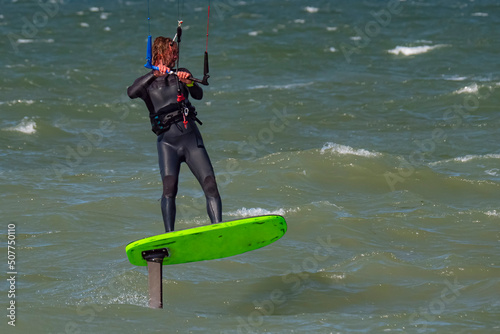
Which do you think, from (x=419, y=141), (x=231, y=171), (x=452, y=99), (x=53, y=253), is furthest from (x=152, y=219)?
(x=452, y=99)

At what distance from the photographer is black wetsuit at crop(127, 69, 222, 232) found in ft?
27.5

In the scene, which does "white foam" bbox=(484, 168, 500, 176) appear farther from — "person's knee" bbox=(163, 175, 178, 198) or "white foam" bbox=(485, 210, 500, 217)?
"person's knee" bbox=(163, 175, 178, 198)

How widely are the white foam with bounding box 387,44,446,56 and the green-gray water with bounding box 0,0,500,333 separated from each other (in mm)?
327

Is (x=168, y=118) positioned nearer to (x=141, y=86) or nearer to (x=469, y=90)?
A: (x=141, y=86)

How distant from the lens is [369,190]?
13.7m

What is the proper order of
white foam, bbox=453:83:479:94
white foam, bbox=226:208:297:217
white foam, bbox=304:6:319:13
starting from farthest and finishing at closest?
white foam, bbox=304:6:319:13
white foam, bbox=453:83:479:94
white foam, bbox=226:208:297:217

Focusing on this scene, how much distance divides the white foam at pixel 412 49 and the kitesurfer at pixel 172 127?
1952cm

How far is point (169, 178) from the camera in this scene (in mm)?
8398

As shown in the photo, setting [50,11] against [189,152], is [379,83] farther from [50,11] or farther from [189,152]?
[50,11]

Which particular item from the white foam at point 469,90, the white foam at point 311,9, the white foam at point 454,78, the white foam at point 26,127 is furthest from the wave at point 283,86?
the white foam at point 311,9

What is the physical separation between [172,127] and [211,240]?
3.75ft

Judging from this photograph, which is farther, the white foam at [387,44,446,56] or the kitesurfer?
the white foam at [387,44,446,56]

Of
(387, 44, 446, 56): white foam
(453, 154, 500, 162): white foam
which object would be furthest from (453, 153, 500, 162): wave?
(387, 44, 446, 56): white foam

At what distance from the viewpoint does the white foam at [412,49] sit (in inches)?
1072
